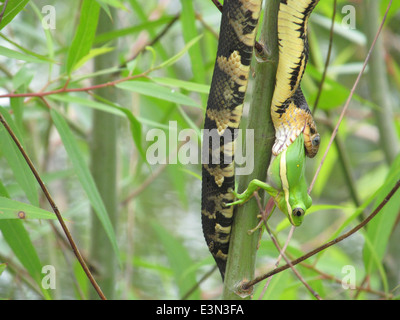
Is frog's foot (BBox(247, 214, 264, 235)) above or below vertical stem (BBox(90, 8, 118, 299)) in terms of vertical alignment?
below

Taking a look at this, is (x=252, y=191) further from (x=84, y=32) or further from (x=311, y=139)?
(x=84, y=32)

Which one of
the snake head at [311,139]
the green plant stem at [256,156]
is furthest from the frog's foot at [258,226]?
the snake head at [311,139]

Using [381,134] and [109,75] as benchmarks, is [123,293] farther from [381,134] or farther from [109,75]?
[381,134]

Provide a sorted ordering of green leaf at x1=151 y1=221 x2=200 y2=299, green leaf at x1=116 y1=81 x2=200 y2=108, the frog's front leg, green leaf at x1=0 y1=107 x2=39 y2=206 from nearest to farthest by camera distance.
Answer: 1. the frog's front leg
2. green leaf at x1=0 y1=107 x2=39 y2=206
3. green leaf at x1=116 y1=81 x2=200 y2=108
4. green leaf at x1=151 y1=221 x2=200 y2=299

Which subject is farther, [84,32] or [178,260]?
[178,260]

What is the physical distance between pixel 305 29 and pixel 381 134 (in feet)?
2.92

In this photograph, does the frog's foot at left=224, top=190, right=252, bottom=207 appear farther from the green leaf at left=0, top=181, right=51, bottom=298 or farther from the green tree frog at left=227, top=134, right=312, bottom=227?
the green leaf at left=0, top=181, right=51, bottom=298

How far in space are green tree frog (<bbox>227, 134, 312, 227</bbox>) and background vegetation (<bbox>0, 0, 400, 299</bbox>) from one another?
0.18m

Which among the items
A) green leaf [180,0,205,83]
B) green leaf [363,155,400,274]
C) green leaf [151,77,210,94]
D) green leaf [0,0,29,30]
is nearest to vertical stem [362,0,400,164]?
green leaf [363,155,400,274]

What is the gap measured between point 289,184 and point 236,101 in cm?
15

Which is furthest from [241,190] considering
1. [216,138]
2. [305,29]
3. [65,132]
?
[65,132]

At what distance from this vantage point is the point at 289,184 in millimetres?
683

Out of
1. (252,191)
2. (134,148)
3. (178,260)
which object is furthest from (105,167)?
(252,191)

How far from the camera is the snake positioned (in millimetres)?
683
